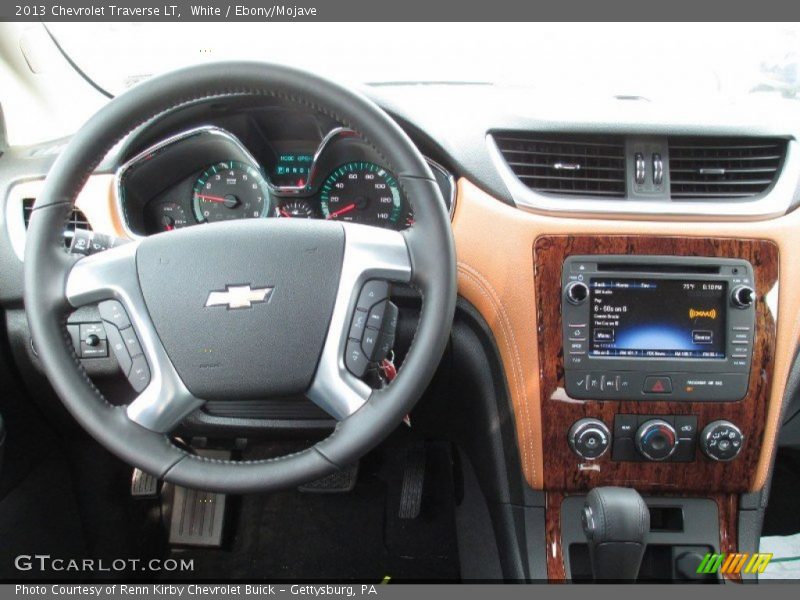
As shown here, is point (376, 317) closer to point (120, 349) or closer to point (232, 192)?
point (120, 349)

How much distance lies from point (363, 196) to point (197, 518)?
1.27 m

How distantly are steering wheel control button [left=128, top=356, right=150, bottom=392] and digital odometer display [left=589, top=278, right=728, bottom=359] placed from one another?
35.9 inches

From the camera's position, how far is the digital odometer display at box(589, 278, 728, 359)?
1555mm

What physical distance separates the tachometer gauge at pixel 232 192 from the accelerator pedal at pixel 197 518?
35.6 inches

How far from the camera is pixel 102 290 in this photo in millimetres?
1241

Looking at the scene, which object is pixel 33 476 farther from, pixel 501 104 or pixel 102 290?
pixel 501 104

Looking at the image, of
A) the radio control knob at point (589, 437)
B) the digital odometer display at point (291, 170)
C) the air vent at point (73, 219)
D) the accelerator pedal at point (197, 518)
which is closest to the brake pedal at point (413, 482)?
the accelerator pedal at point (197, 518)

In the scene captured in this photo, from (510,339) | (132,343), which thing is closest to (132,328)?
(132,343)

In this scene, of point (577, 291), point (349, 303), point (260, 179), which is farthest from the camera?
point (260, 179)

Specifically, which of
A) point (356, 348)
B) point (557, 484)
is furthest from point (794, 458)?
point (356, 348)

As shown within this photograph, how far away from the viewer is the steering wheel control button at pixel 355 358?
4.04ft

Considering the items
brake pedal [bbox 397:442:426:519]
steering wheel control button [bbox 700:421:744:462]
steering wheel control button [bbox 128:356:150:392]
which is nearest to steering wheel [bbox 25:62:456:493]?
steering wheel control button [bbox 128:356:150:392]

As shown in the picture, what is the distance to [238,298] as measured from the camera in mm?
1248
